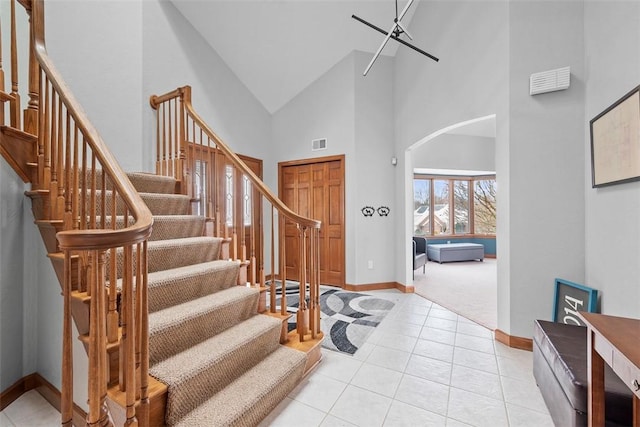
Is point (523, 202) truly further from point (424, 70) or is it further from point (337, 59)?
point (337, 59)

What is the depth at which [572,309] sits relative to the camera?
225cm

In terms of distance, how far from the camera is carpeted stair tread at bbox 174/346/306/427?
1361 millimetres

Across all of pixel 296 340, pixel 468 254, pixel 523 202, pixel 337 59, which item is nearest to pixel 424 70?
pixel 337 59

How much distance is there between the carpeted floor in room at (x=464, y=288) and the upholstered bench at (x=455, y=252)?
200 millimetres

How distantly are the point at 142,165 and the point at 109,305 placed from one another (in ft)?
7.48

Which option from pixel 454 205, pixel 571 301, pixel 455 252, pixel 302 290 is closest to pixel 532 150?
pixel 571 301

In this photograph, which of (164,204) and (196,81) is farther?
(196,81)

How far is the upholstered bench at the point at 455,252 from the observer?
6949 mm

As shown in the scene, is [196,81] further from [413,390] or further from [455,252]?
[455,252]

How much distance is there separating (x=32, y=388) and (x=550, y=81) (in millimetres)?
4662

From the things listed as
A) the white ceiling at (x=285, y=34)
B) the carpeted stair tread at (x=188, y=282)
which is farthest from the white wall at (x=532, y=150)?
the carpeted stair tread at (x=188, y=282)

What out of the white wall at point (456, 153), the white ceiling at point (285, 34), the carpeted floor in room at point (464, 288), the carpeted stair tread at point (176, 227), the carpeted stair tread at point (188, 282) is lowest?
the carpeted floor in room at point (464, 288)

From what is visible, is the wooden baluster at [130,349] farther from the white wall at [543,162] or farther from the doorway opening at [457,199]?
the doorway opening at [457,199]

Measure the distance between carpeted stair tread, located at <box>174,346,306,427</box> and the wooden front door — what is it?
2.58 metres
